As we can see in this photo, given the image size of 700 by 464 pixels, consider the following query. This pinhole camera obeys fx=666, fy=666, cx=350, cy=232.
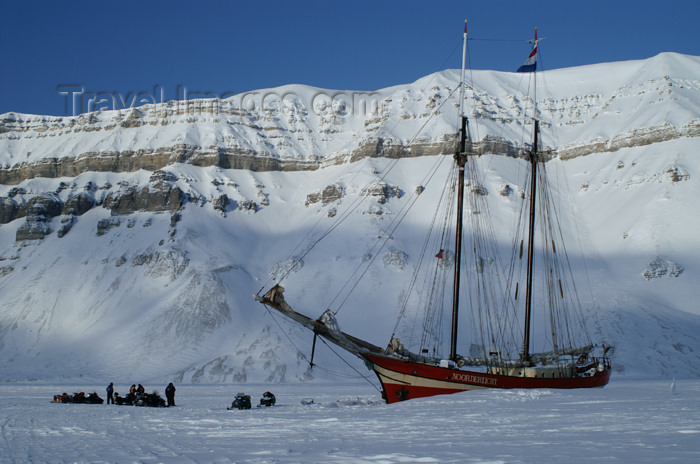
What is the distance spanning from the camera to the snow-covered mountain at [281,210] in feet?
307

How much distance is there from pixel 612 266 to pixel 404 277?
105 ft

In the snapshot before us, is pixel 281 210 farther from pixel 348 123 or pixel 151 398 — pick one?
pixel 151 398

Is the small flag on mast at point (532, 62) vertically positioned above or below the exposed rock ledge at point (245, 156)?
below

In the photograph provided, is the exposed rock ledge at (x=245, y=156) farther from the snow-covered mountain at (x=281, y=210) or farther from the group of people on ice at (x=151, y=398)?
the group of people on ice at (x=151, y=398)

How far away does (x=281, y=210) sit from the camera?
134750mm

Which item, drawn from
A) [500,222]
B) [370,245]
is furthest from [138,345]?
[500,222]

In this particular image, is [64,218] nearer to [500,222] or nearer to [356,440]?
[500,222]

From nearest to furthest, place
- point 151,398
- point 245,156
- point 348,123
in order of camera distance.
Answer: point 151,398
point 245,156
point 348,123

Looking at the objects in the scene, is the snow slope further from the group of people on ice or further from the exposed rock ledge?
the exposed rock ledge

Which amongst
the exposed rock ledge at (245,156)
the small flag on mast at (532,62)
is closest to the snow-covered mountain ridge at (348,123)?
the exposed rock ledge at (245,156)

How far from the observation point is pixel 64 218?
13600cm

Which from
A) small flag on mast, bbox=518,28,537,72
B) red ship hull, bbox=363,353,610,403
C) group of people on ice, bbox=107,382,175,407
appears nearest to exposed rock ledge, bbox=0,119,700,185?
small flag on mast, bbox=518,28,537,72

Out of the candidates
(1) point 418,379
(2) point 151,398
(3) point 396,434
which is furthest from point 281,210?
(3) point 396,434

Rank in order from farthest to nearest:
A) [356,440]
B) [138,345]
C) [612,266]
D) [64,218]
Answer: [64,218], [612,266], [138,345], [356,440]
